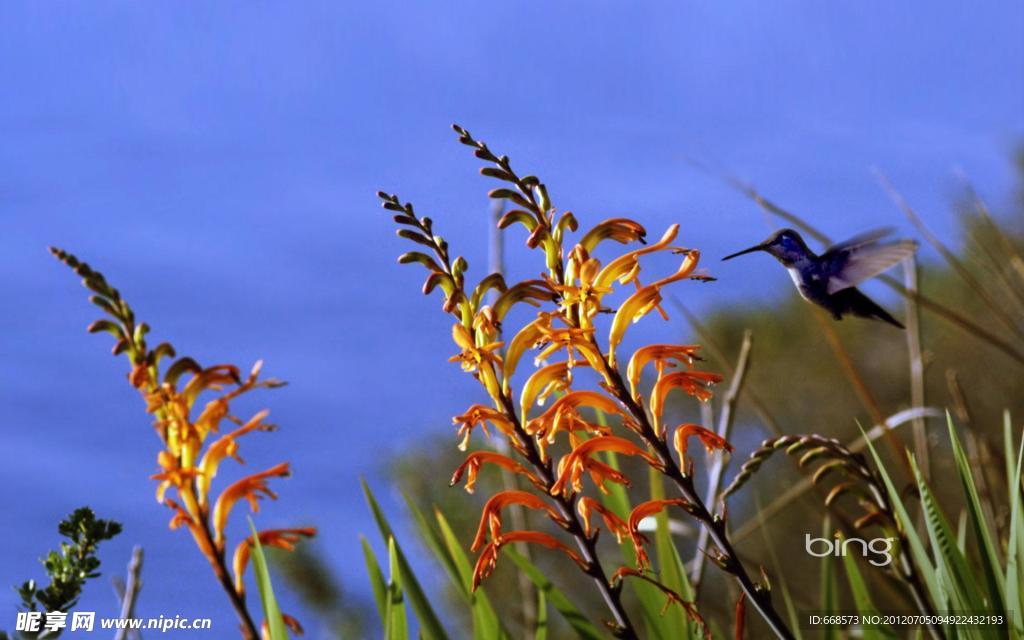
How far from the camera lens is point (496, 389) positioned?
1310 millimetres

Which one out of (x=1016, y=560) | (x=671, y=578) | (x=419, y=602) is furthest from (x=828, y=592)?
(x=419, y=602)

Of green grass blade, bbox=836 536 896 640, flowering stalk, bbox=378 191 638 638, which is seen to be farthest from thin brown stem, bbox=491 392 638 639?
green grass blade, bbox=836 536 896 640

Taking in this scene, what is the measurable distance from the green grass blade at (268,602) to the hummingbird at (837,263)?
2.96 feet

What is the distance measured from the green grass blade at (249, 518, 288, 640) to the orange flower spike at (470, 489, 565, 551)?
0.80 ft

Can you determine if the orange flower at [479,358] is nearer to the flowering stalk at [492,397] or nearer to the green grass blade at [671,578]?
the flowering stalk at [492,397]

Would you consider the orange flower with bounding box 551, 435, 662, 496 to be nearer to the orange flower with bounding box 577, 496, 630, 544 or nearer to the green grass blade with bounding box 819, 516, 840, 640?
the orange flower with bounding box 577, 496, 630, 544

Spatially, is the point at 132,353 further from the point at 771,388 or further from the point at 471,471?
the point at 771,388

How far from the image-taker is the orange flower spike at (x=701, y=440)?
4.25 ft

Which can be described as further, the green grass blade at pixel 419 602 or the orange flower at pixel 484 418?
the green grass blade at pixel 419 602

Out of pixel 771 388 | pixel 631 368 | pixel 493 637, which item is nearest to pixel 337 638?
pixel 771 388

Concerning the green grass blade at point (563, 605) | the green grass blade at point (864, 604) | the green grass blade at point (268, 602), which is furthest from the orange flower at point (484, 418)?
the green grass blade at point (864, 604)

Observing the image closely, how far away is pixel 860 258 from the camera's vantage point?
1.87 meters

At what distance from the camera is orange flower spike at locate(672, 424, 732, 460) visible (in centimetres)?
130

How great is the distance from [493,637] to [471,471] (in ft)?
1.15
